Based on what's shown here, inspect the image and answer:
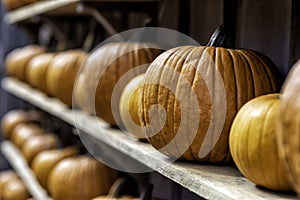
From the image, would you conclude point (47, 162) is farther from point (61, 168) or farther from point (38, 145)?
point (38, 145)

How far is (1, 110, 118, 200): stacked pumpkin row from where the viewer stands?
6.12 feet

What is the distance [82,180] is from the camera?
1866mm

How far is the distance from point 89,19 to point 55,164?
0.83 metres

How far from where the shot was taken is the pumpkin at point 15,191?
2.94m

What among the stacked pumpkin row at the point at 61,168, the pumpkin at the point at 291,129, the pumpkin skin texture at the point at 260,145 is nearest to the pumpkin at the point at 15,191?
the stacked pumpkin row at the point at 61,168

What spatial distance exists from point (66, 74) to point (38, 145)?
0.73 m

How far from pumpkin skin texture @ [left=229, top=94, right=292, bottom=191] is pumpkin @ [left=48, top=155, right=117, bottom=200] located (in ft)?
3.54

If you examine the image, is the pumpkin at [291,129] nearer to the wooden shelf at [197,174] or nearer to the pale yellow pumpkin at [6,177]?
the wooden shelf at [197,174]

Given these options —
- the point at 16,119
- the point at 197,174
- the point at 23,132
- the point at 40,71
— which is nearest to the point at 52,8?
the point at 40,71

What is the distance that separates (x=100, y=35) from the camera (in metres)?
2.34

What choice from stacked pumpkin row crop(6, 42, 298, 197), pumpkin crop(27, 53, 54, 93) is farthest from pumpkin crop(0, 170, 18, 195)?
stacked pumpkin row crop(6, 42, 298, 197)

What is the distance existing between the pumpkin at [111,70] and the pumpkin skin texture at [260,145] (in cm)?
68

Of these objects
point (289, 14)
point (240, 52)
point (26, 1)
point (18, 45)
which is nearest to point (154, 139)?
point (240, 52)

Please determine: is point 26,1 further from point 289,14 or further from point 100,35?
point 289,14
